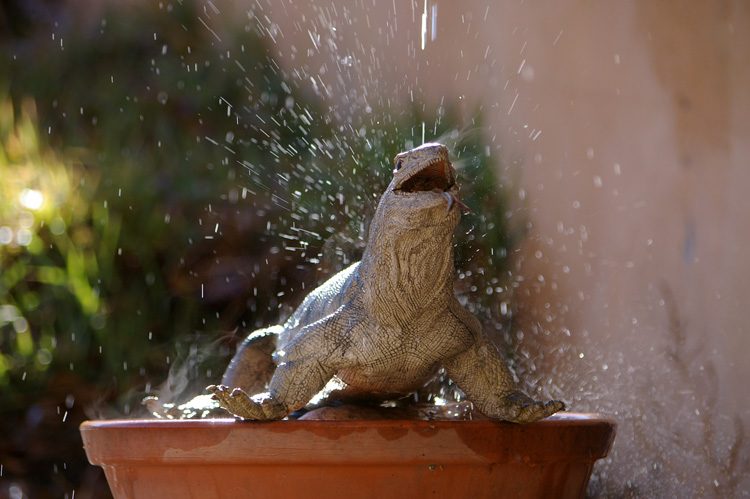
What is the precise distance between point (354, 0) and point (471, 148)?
3.66 ft

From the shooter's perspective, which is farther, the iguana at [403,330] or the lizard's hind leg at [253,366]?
the lizard's hind leg at [253,366]

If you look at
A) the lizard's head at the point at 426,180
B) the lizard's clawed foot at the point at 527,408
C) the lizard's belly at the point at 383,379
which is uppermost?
the lizard's head at the point at 426,180

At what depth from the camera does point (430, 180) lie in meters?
1.39

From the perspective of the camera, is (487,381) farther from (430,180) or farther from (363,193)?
(363,193)

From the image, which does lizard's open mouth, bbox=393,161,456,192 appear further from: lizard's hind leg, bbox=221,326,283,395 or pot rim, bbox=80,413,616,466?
lizard's hind leg, bbox=221,326,283,395

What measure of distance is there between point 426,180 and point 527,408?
461 millimetres

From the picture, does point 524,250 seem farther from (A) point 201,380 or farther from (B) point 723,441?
(A) point 201,380

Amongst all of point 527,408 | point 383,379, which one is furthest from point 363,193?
point 527,408

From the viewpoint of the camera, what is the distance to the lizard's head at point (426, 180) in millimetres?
1303

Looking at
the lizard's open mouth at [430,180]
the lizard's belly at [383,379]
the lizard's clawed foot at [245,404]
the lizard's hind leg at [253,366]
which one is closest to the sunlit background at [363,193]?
the lizard's hind leg at [253,366]

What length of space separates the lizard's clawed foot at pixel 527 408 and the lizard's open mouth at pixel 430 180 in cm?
43

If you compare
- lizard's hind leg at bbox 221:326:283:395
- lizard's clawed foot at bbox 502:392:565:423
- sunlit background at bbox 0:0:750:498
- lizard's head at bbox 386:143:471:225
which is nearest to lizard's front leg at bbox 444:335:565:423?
lizard's clawed foot at bbox 502:392:565:423

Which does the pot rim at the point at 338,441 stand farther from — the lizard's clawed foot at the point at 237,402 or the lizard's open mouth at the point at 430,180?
the lizard's open mouth at the point at 430,180

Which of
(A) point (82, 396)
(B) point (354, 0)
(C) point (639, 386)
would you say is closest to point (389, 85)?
(B) point (354, 0)
